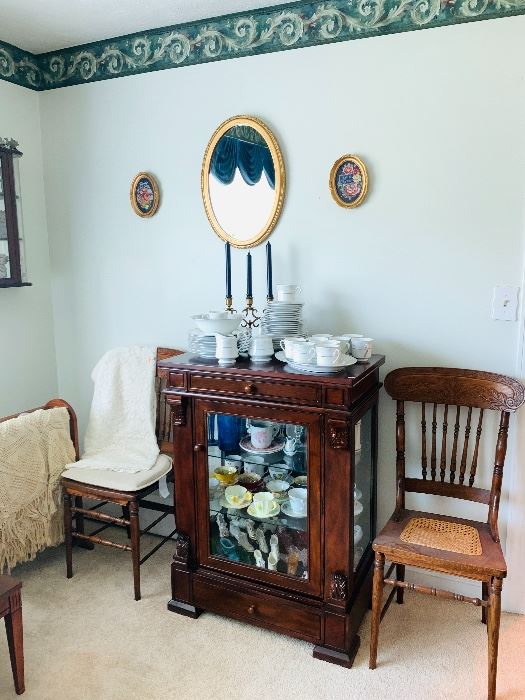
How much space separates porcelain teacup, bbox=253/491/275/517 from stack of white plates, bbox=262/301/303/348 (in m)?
0.59

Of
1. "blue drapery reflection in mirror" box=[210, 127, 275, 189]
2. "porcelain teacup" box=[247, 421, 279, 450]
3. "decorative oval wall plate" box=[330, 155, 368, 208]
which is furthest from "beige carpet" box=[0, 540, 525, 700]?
"blue drapery reflection in mirror" box=[210, 127, 275, 189]

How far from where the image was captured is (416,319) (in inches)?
92.2

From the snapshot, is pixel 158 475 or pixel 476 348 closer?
pixel 476 348

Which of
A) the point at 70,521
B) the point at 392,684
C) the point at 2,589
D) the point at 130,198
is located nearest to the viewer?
the point at 2,589

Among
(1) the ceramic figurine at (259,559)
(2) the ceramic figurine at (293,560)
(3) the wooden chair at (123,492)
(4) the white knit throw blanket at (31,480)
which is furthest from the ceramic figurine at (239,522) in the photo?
(4) the white knit throw blanket at (31,480)

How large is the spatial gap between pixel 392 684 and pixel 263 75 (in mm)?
2406

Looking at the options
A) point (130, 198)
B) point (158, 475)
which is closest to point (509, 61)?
point (130, 198)

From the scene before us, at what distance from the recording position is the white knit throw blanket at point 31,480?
2455 millimetres

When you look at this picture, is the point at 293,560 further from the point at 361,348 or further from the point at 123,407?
the point at 123,407

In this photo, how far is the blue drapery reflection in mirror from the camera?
2.49 m

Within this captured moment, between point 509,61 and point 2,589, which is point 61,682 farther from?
point 509,61

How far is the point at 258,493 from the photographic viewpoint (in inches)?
90.1

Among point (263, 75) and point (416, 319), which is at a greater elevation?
point (263, 75)

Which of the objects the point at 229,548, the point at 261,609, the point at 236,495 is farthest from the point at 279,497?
the point at 261,609
